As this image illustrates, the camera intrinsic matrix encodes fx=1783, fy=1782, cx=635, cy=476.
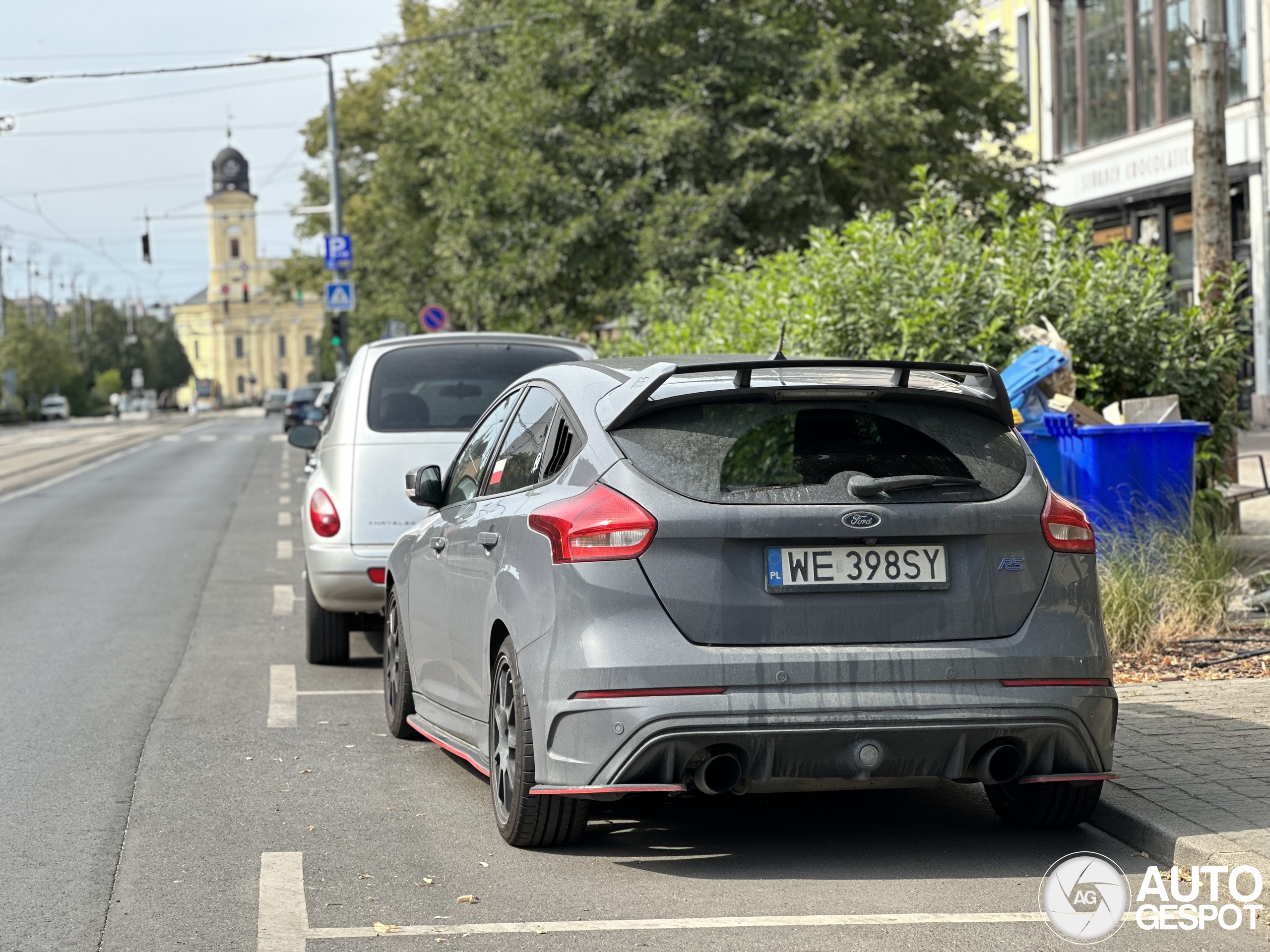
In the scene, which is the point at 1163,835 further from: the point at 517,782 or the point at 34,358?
the point at 34,358

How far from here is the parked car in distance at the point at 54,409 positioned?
10650cm

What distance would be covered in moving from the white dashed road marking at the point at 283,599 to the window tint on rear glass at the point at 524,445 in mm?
6073

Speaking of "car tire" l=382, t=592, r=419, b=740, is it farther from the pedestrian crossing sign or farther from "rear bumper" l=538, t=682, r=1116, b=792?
the pedestrian crossing sign

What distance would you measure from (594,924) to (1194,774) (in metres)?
2.40

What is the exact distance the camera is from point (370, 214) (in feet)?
160

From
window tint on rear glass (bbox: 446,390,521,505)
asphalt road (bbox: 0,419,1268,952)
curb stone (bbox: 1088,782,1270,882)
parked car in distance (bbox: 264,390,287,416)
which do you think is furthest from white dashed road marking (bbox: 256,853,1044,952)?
parked car in distance (bbox: 264,390,287,416)

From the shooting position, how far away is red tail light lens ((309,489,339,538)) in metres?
9.40

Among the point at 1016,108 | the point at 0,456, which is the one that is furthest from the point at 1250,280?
the point at 0,456

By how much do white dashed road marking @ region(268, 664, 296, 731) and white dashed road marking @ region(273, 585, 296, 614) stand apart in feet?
8.24

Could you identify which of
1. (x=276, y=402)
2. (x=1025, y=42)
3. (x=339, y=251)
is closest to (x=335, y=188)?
(x=339, y=251)

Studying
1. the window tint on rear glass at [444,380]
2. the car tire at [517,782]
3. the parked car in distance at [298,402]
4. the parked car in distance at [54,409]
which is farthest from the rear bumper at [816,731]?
the parked car in distance at [54,409]

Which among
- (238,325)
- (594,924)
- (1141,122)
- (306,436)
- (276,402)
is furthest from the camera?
(238,325)

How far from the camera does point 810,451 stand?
17.4 ft

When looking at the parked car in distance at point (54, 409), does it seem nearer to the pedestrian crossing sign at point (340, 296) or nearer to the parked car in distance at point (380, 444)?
the pedestrian crossing sign at point (340, 296)
